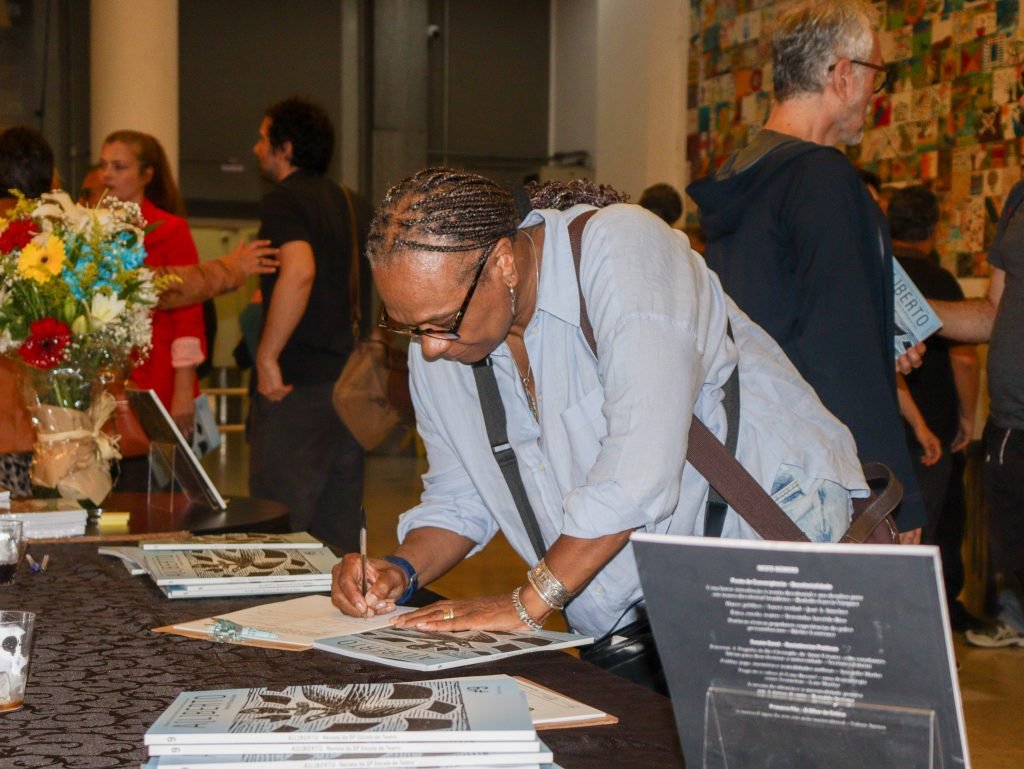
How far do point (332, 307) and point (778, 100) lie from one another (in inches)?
71.6

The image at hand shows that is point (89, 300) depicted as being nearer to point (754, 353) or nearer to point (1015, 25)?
point (754, 353)

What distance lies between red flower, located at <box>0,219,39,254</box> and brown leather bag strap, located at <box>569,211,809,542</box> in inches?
51.1

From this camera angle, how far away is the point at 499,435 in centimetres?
174

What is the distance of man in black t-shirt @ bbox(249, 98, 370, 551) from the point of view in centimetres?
378

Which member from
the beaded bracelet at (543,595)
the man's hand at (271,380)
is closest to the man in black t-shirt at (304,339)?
the man's hand at (271,380)

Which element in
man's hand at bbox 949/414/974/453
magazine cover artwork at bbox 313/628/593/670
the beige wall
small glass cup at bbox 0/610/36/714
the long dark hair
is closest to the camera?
small glass cup at bbox 0/610/36/714

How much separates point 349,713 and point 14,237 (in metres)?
1.66

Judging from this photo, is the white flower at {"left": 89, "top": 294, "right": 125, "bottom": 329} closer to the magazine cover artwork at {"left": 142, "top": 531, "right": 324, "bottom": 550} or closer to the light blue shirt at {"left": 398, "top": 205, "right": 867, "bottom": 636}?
the magazine cover artwork at {"left": 142, "top": 531, "right": 324, "bottom": 550}

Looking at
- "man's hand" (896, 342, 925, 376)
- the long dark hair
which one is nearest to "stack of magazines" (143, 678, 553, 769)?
"man's hand" (896, 342, 925, 376)

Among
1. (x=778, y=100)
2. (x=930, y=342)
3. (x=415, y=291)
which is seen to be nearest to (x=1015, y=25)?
(x=930, y=342)

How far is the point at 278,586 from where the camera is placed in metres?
1.83

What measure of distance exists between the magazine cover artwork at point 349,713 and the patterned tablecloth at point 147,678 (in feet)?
0.25

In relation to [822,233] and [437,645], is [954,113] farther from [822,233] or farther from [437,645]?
[437,645]

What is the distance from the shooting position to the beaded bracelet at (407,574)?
1.78m
